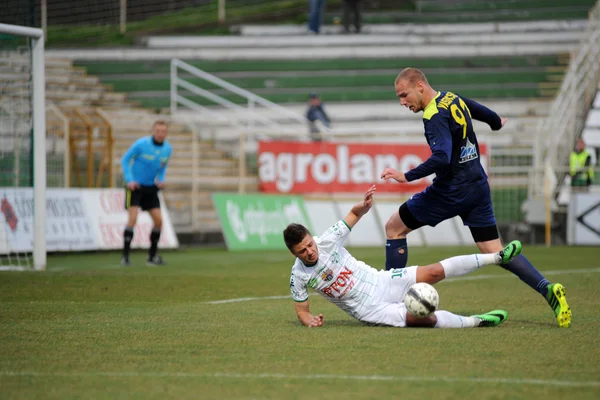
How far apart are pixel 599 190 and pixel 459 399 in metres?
19.0

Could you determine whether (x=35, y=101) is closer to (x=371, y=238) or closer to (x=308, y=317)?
(x=308, y=317)

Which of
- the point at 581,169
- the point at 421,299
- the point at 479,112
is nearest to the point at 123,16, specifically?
the point at 581,169

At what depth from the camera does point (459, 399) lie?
507 centimetres

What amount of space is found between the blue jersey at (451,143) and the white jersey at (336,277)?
83 centimetres

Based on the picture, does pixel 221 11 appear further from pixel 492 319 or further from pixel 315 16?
pixel 492 319

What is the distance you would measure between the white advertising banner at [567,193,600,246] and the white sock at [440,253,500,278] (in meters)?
15.1

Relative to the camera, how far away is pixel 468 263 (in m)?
7.86

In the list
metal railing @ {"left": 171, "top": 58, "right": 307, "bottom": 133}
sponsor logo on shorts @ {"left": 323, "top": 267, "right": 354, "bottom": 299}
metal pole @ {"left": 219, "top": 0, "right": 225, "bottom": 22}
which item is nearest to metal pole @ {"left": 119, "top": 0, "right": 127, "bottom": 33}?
metal pole @ {"left": 219, "top": 0, "right": 225, "bottom": 22}

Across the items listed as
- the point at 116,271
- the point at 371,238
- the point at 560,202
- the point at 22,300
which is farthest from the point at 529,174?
the point at 22,300

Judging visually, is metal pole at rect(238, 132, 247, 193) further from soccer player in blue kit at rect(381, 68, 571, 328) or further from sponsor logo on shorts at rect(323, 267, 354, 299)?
sponsor logo on shorts at rect(323, 267, 354, 299)

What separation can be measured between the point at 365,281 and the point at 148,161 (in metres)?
8.71

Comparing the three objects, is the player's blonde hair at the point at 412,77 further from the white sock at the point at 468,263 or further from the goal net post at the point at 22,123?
the goal net post at the point at 22,123

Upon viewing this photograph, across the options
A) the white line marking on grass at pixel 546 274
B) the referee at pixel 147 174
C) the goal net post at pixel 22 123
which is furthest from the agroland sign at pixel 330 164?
the white line marking on grass at pixel 546 274

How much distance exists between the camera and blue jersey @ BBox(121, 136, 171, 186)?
16.1 meters
